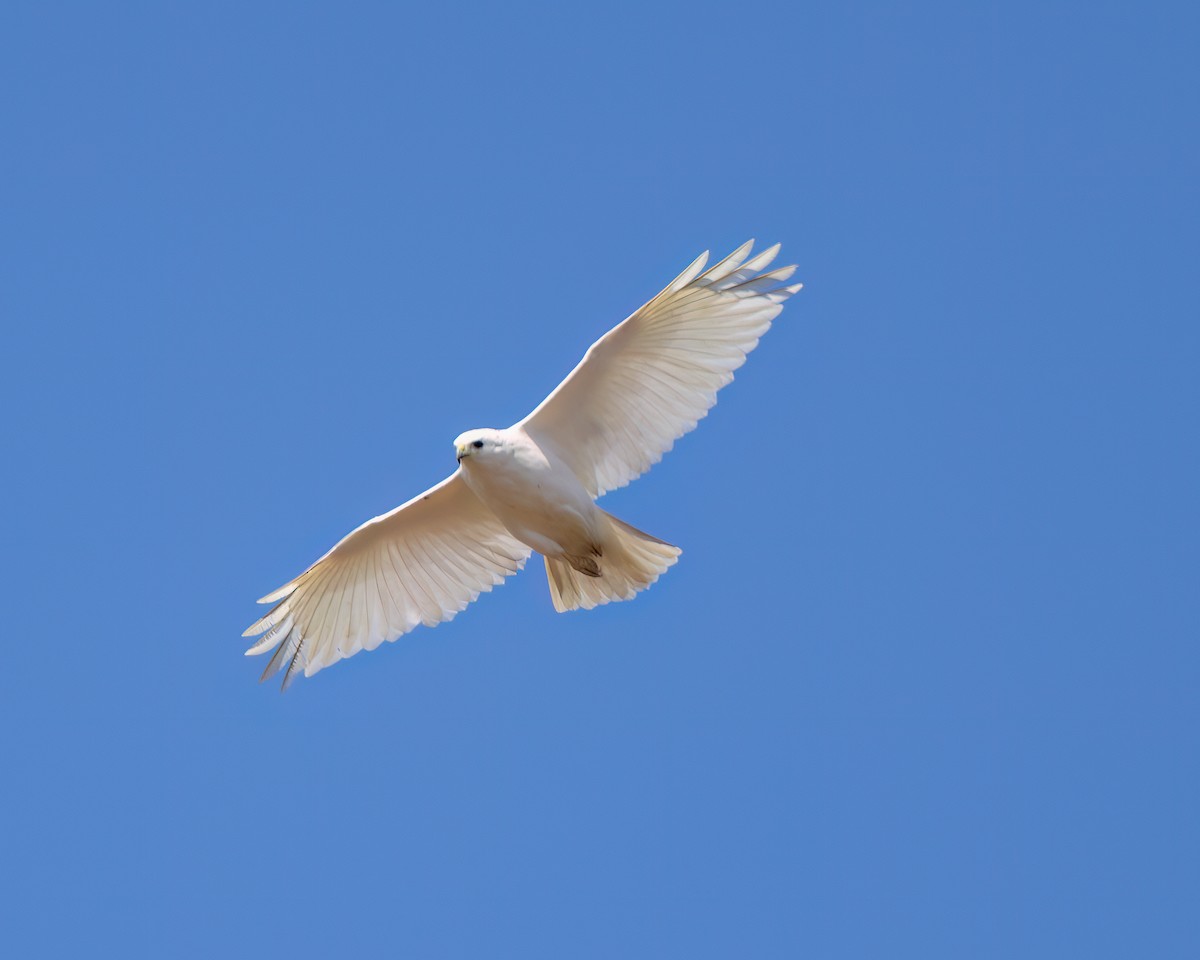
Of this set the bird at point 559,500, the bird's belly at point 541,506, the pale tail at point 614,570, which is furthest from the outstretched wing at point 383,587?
the bird's belly at point 541,506

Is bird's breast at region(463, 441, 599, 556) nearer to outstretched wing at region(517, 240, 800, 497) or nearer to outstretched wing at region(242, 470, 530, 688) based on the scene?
outstretched wing at region(517, 240, 800, 497)

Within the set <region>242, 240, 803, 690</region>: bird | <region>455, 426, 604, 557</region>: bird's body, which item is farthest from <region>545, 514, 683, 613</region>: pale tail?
<region>455, 426, 604, 557</region>: bird's body

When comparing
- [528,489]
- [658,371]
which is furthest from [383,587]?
[658,371]

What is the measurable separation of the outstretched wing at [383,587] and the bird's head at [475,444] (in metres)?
1.32

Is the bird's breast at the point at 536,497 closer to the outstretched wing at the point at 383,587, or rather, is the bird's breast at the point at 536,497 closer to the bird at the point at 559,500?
the bird at the point at 559,500

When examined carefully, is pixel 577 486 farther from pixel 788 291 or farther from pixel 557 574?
pixel 788 291

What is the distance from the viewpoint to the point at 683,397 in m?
15.2

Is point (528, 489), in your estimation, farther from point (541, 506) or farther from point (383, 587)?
point (383, 587)

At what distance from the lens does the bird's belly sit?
14.8 meters

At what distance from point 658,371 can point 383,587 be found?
116 inches

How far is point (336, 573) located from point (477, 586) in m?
1.11

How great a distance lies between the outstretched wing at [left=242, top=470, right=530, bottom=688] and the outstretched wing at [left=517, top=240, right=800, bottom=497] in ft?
3.70

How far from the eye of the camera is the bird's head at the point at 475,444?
14648mm

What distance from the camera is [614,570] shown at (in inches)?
611
